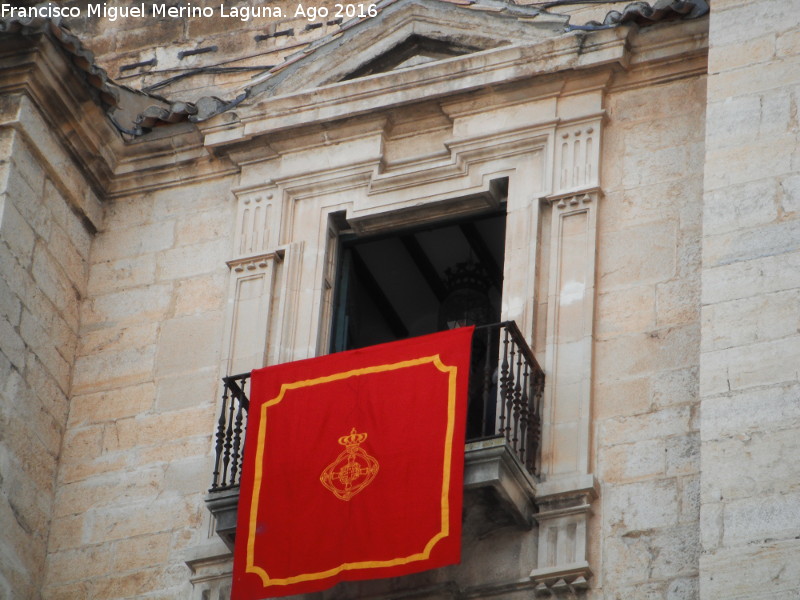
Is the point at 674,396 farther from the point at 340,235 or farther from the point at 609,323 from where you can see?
the point at 340,235

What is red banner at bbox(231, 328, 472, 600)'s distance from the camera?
416 inches

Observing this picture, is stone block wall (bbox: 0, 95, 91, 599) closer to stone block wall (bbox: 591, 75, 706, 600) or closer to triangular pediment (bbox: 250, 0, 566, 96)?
triangular pediment (bbox: 250, 0, 566, 96)

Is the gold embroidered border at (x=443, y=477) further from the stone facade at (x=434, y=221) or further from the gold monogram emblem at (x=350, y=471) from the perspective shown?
the gold monogram emblem at (x=350, y=471)

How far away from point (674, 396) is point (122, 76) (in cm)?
508

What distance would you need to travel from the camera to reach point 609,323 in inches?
444

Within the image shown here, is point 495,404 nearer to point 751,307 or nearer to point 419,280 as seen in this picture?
point 419,280

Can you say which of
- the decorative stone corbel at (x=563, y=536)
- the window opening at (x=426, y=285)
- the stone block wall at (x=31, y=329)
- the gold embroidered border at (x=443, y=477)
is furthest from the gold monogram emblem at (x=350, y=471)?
the stone block wall at (x=31, y=329)

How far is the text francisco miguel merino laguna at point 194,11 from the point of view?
44.4 ft

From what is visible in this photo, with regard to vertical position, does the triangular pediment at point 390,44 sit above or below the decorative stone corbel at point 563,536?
above

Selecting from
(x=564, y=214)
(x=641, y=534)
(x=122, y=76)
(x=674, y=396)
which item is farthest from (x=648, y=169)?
(x=122, y=76)

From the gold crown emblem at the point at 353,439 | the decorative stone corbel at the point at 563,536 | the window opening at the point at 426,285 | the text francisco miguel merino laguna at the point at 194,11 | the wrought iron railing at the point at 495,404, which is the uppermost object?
the text francisco miguel merino laguna at the point at 194,11

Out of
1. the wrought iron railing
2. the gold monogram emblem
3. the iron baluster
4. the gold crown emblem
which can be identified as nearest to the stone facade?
the wrought iron railing

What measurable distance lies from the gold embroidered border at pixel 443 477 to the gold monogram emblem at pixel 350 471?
39cm

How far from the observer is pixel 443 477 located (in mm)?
10586
